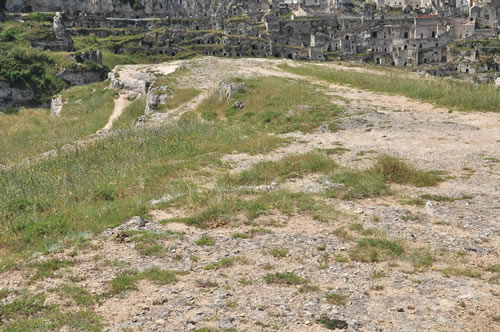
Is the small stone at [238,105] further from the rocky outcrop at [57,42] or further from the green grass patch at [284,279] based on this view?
the rocky outcrop at [57,42]

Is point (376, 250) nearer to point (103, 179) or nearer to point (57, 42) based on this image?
point (103, 179)

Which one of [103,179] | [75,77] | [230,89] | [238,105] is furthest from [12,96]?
[103,179]

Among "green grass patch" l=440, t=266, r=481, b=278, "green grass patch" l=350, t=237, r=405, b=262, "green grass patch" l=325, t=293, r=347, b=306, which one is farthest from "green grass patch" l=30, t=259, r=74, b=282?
"green grass patch" l=440, t=266, r=481, b=278

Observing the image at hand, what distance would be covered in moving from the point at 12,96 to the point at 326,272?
5603 centimetres

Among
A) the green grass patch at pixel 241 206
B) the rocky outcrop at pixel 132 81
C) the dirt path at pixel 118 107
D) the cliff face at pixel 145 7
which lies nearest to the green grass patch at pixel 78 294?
the green grass patch at pixel 241 206

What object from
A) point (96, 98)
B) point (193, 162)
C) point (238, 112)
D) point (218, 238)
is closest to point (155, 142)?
point (193, 162)

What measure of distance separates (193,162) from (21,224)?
6.28 m

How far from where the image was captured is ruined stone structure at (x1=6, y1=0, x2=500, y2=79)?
95.8m

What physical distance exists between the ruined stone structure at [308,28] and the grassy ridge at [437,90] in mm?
66600

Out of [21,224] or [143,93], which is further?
[143,93]

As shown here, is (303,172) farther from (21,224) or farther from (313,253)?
(21,224)

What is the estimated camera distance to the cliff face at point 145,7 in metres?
114

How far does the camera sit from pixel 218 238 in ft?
28.9

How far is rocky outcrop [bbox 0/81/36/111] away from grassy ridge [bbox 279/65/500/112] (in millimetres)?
39401
